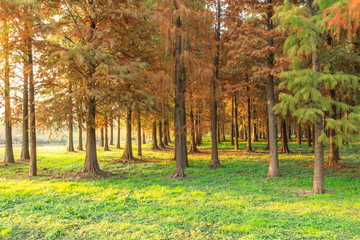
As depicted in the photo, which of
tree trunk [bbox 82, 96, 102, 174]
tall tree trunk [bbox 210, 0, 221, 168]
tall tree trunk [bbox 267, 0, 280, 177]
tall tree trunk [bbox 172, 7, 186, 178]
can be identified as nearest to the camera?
tall tree trunk [bbox 267, 0, 280, 177]

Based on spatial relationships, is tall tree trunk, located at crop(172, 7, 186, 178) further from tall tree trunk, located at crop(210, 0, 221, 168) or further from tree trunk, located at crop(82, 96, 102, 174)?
tree trunk, located at crop(82, 96, 102, 174)

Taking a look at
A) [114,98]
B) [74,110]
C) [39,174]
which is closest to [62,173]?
[39,174]

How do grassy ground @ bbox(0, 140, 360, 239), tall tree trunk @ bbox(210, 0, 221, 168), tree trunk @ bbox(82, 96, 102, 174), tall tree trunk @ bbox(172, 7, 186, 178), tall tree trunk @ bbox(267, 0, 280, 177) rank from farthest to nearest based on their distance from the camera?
tall tree trunk @ bbox(210, 0, 221, 168)
tree trunk @ bbox(82, 96, 102, 174)
tall tree trunk @ bbox(172, 7, 186, 178)
tall tree trunk @ bbox(267, 0, 280, 177)
grassy ground @ bbox(0, 140, 360, 239)

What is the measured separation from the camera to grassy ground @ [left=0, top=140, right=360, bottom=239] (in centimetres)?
504

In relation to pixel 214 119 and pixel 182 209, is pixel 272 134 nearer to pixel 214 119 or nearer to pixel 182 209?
pixel 214 119

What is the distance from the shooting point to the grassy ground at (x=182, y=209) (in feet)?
16.5

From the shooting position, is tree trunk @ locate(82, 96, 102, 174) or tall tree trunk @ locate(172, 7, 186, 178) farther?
tree trunk @ locate(82, 96, 102, 174)

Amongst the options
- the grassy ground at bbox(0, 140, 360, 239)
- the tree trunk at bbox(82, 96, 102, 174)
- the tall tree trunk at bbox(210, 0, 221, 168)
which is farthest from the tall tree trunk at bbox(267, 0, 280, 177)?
the tree trunk at bbox(82, 96, 102, 174)

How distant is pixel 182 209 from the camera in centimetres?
653

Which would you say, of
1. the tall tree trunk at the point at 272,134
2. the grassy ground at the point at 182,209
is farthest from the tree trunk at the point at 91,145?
the tall tree trunk at the point at 272,134

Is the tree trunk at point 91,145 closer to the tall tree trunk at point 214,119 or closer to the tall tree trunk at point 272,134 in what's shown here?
the tall tree trunk at point 214,119

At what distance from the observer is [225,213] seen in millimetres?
6094

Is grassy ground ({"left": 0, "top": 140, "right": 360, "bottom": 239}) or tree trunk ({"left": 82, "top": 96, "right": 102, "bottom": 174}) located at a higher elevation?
tree trunk ({"left": 82, "top": 96, "right": 102, "bottom": 174})

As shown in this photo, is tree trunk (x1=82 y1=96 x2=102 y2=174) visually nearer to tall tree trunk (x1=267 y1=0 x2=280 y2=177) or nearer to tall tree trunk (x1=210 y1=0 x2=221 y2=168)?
tall tree trunk (x1=210 y1=0 x2=221 y2=168)
